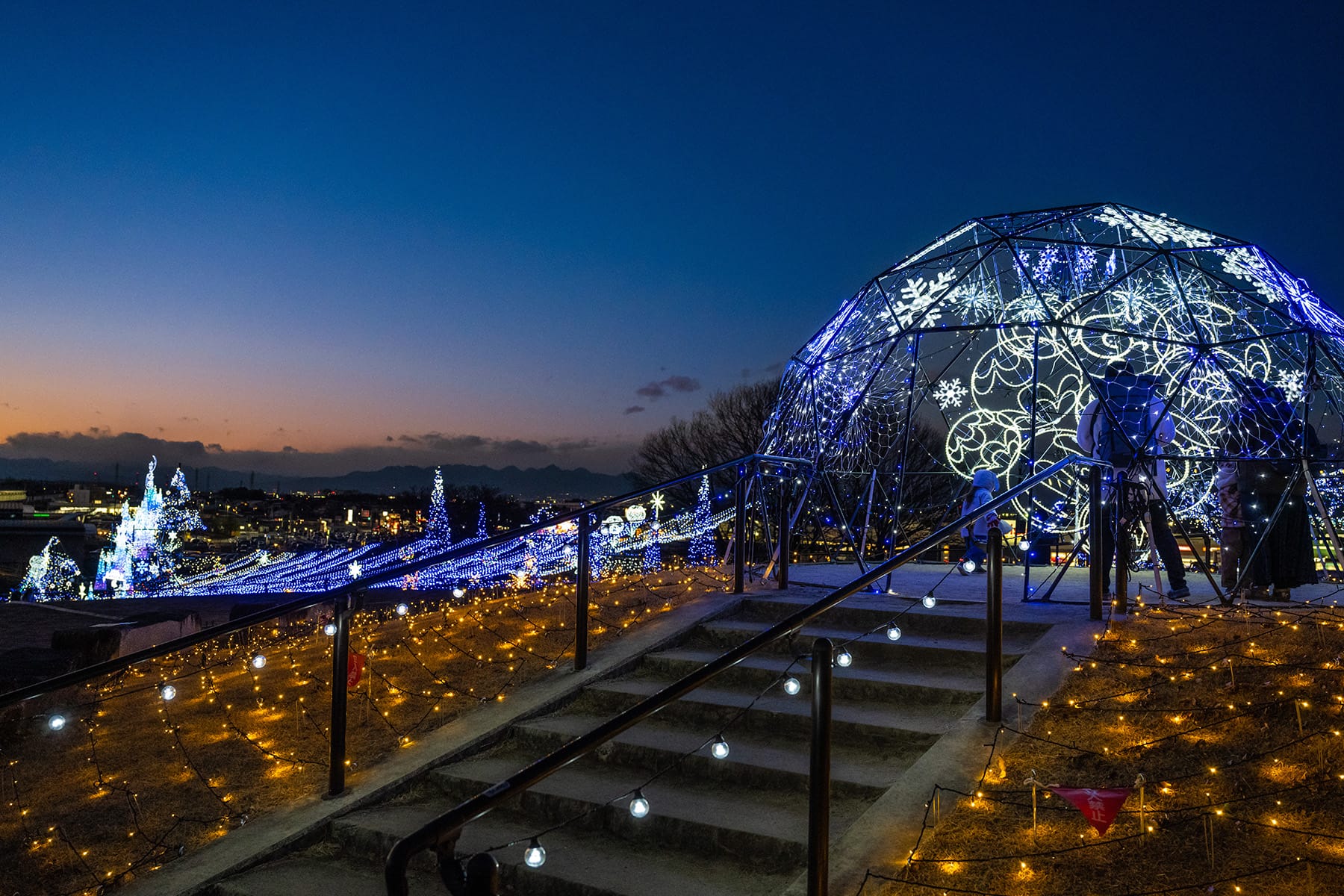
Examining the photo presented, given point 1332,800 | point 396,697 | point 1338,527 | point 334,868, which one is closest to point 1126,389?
point 1338,527

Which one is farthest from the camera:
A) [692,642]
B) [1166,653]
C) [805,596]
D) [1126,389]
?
[1126,389]

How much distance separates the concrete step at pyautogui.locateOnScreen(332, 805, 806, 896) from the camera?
3.57 m

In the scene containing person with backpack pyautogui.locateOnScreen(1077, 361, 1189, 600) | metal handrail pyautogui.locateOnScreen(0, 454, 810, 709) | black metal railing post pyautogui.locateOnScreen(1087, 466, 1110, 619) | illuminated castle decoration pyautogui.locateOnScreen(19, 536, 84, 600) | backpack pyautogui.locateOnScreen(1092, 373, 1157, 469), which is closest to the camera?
metal handrail pyautogui.locateOnScreen(0, 454, 810, 709)

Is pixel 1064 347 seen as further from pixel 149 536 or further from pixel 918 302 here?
pixel 149 536

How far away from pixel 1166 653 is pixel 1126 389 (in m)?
3.31

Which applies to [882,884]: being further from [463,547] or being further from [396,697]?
[396,697]

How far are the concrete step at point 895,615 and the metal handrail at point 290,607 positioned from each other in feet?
3.58

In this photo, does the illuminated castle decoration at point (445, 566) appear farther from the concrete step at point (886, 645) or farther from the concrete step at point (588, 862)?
the concrete step at point (588, 862)

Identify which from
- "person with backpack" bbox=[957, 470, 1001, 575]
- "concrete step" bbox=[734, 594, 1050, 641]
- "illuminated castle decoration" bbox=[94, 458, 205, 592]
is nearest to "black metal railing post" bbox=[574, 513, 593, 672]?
"concrete step" bbox=[734, 594, 1050, 641]

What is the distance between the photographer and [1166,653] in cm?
510

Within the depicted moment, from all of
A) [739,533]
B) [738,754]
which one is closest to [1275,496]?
[739,533]

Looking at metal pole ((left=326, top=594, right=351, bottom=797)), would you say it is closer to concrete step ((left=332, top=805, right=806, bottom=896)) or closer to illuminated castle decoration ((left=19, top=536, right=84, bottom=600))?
concrete step ((left=332, top=805, right=806, bottom=896))

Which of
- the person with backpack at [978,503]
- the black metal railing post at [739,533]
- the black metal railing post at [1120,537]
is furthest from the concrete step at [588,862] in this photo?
the person with backpack at [978,503]

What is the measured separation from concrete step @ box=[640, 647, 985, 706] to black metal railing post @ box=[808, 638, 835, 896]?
161cm
